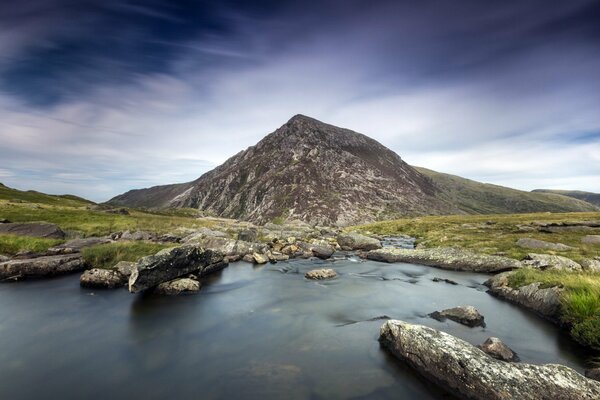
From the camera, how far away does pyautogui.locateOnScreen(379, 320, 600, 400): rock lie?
980 cm

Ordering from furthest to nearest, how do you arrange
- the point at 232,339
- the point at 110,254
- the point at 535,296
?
1. the point at 110,254
2. the point at 535,296
3. the point at 232,339

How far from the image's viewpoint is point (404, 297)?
25.1 meters

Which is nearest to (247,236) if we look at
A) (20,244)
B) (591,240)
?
(20,244)

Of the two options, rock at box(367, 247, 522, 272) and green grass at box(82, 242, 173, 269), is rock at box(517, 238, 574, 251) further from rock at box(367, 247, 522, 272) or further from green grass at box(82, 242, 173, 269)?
green grass at box(82, 242, 173, 269)

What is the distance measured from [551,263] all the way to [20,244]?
52845mm

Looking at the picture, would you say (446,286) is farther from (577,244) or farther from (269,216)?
(269,216)

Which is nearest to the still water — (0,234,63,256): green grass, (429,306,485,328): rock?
(429,306,485,328): rock

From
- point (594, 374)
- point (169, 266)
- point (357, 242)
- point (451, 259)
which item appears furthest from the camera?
point (357, 242)

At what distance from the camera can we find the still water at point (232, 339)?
12242 millimetres

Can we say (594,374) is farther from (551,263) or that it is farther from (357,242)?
(357,242)

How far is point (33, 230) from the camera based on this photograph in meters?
36.1

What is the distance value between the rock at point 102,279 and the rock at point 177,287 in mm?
4107

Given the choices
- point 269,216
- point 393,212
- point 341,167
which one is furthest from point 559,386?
point 341,167

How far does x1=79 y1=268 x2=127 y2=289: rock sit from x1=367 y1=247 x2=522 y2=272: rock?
31.5m
